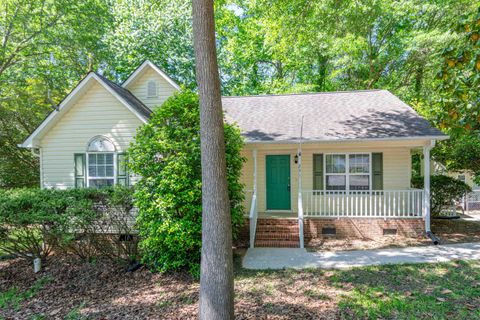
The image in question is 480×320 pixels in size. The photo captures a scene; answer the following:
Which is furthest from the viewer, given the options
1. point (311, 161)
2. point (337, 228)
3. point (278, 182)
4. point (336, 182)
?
point (278, 182)

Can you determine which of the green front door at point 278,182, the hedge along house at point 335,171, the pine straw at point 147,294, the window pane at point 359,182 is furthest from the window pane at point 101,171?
the window pane at point 359,182

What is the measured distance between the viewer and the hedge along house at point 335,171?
8.63m

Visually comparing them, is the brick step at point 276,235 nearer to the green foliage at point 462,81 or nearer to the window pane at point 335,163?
the window pane at point 335,163

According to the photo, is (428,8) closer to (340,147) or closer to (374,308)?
(340,147)

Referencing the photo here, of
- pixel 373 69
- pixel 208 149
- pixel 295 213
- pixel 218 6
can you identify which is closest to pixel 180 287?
pixel 208 149

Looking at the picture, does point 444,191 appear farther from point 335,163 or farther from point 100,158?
point 100,158

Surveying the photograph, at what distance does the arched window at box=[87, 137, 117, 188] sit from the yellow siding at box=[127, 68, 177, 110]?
2617 millimetres

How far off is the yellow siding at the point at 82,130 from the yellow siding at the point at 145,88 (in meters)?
2.09

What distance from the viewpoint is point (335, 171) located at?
985 cm

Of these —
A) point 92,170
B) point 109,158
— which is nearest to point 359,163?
point 109,158

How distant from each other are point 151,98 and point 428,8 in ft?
48.6

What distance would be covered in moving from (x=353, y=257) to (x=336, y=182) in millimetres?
3423

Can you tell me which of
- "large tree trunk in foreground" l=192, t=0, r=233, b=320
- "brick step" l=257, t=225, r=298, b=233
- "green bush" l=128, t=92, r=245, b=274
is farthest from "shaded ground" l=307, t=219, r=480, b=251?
"large tree trunk in foreground" l=192, t=0, r=233, b=320

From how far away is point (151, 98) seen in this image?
10688 millimetres
